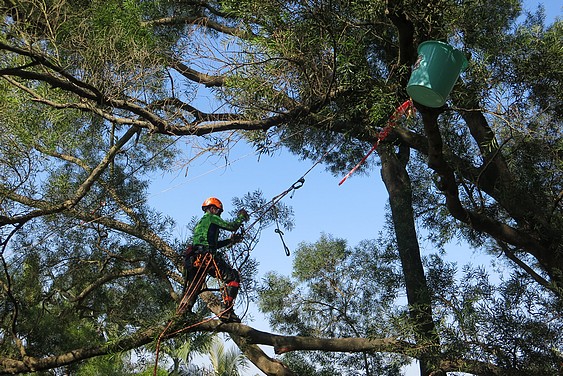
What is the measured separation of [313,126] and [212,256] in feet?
3.63

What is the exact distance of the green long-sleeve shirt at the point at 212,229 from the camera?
14.1 ft

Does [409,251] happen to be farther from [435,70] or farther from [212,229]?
[435,70]

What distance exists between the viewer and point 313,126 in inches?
172

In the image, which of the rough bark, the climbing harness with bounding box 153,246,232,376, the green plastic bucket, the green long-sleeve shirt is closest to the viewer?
the green plastic bucket

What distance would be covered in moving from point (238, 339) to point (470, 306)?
1849 mm

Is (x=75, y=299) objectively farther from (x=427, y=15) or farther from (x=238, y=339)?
(x=427, y=15)

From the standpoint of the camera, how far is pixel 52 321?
6.36 m

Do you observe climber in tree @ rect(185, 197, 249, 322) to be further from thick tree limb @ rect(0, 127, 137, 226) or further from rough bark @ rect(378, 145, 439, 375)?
rough bark @ rect(378, 145, 439, 375)

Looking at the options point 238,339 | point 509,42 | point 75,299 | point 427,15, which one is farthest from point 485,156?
point 75,299

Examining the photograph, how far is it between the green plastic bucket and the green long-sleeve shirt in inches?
66.2

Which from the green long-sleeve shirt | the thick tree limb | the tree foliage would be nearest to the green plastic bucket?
the tree foliage

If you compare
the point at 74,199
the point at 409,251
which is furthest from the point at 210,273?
the point at 409,251

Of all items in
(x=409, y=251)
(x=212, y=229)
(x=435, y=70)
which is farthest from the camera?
(x=409, y=251)

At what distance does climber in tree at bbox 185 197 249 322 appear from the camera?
14.0 ft
